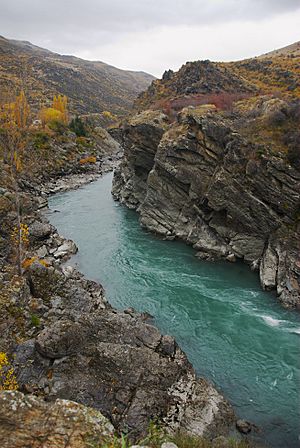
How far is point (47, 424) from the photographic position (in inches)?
244

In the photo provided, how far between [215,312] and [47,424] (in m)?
20.1

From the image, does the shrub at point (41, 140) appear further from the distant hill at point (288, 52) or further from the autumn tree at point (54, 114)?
the distant hill at point (288, 52)

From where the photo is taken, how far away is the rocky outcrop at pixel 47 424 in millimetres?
5891

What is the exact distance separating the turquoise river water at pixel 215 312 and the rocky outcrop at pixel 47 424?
39.5 ft

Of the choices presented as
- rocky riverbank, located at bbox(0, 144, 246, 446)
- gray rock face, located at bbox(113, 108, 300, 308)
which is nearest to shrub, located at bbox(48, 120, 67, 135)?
gray rock face, located at bbox(113, 108, 300, 308)

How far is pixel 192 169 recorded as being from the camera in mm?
38250

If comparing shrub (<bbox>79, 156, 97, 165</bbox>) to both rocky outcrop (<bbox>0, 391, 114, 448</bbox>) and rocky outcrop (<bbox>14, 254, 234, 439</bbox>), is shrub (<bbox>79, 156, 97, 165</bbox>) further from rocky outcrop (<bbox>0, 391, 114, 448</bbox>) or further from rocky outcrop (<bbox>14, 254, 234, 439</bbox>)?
rocky outcrop (<bbox>0, 391, 114, 448</bbox>)

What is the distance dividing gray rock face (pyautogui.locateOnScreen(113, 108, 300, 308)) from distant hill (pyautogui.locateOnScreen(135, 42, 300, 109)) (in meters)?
15.0

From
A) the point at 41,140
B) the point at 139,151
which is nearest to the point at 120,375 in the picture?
the point at 139,151

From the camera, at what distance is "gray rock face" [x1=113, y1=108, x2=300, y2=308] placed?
29.6 m

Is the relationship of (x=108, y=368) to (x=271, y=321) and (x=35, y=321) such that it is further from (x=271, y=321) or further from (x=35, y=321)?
(x=271, y=321)

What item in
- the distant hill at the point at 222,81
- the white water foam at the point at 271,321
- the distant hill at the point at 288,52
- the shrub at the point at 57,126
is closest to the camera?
the white water foam at the point at 271,321

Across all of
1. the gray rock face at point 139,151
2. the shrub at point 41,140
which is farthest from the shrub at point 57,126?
the gray rock face at point 139,151

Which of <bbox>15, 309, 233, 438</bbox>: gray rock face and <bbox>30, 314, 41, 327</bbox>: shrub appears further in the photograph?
<bbox>30, 314, 41, 327</bbox>: shrub
